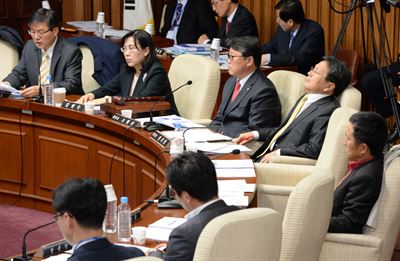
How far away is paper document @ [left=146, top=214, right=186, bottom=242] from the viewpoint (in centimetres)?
408

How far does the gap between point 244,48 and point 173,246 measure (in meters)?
2.96

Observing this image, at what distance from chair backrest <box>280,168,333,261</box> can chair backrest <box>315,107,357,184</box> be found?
103 cm

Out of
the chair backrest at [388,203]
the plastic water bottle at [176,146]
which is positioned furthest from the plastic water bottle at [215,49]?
the chair backrest at [388,203]

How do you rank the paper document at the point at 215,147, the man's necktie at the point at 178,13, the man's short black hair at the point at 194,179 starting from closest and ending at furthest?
the man's short black hair at the point at 194,179 → the paper document at the point at 215,147 → the man's necktie at the point at 178,13

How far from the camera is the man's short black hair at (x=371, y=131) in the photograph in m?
4.68

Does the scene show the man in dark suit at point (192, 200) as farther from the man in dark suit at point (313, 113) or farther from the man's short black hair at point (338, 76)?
the man's short black hair at point (338, 76)

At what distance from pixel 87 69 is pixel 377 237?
373 centimetres

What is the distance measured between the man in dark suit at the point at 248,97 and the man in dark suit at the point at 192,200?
100 inches

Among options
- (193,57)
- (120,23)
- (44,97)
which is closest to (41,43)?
(44,97)

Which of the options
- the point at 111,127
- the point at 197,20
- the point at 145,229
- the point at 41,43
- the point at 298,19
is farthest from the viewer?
the point at 197,20

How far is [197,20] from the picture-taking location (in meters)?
9.43

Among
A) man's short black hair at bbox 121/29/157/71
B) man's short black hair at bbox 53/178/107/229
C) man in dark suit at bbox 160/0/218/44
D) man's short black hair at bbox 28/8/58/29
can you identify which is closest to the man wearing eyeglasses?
man's short black hair at bbox 28/8/58/29

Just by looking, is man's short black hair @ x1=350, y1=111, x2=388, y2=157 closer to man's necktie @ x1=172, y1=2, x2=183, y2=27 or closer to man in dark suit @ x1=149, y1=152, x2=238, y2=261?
man in dark suit @ x1=149, y1=152, x2=238, y2=261

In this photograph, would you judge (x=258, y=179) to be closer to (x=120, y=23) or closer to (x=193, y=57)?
(x=193, y=57)
